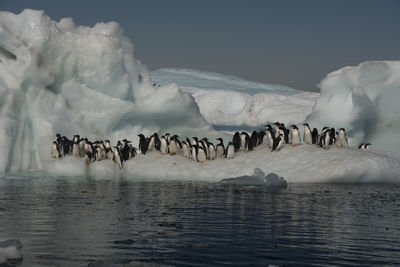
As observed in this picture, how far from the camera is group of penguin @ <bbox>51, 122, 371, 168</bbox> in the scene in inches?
933

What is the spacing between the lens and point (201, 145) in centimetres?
2477

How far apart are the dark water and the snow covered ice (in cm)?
376

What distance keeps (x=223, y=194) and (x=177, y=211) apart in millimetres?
3859

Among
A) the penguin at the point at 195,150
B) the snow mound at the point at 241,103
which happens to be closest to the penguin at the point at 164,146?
the penguin at the point at 195,150

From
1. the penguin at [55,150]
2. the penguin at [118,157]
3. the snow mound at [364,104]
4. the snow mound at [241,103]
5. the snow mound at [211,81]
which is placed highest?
the snow mound at [211,81]

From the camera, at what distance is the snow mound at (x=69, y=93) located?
26016 millimetres

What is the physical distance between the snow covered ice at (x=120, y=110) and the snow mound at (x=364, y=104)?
5 centimetres

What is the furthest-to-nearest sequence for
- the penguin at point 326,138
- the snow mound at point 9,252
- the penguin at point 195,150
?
the penguin at point 195,150, the penguin at point 326,138, the snow mound at point 9,252

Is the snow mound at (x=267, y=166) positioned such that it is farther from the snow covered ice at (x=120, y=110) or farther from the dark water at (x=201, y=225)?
the dark water at (x=201, y=225)

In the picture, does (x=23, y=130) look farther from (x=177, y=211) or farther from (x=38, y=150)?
(x=177, y=211)

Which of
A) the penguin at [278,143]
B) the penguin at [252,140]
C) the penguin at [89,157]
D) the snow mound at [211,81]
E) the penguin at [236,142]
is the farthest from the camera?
the snow mound at [211,81]

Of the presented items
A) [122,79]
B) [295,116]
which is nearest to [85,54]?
[122,79]

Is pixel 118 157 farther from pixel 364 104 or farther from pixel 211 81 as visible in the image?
pixel 211 81

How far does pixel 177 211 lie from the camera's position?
13242mm
